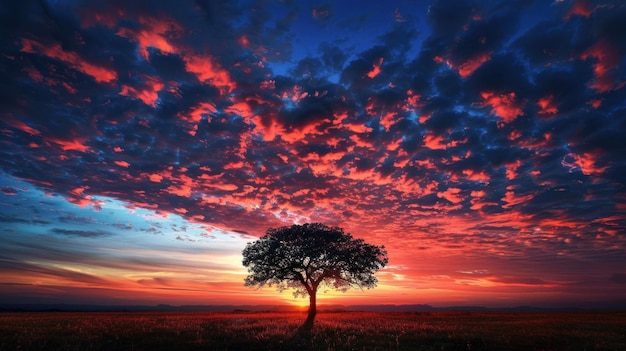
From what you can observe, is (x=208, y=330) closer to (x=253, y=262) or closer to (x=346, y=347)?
(x=346, y=347)

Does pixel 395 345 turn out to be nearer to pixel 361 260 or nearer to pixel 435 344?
pixel 435 344

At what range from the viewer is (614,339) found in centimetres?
2305

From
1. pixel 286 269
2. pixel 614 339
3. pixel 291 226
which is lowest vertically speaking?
pixel 614 339

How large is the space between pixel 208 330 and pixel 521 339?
22.1 metres

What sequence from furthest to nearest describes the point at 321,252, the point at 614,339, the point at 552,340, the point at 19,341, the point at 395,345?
the point at 321,252, the point at 614,339, the point at 552,340, the point at 395,345, the point at 19,341

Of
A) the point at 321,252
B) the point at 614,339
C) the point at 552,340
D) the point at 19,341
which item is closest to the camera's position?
the point at 19,341

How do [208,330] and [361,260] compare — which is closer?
[208,330]

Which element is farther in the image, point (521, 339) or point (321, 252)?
point (321, 252)

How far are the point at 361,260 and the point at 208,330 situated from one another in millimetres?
19055

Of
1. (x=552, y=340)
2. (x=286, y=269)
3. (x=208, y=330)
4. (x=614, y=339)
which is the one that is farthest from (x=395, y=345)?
(x=286, y=269)

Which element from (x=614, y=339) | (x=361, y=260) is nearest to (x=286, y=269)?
(x=361, y=260)

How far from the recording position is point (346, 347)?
62.2 ft

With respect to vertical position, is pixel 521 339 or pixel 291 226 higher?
pixel 291 226

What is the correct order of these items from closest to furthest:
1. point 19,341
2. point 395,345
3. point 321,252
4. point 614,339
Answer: point 19,341 < point 395,345 < point 614,339 < point 321,252
